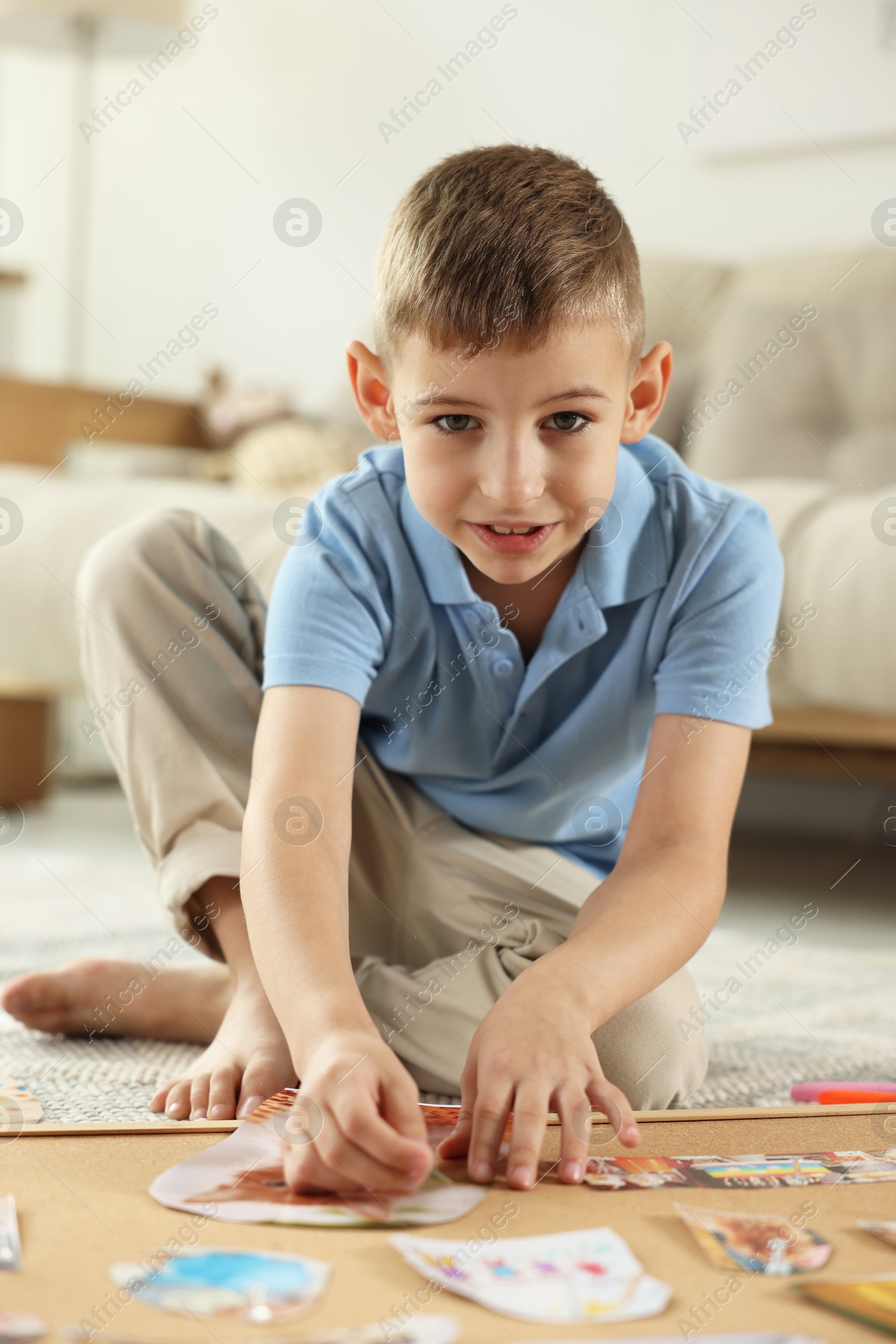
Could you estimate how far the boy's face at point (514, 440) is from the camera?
0.64 m

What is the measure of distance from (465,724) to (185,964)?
13.8 inches

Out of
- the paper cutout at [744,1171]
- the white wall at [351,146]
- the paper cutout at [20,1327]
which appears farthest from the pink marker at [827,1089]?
the white wall at [351,146]

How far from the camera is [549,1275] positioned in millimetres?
430

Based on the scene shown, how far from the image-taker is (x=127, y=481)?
1771 millimetres

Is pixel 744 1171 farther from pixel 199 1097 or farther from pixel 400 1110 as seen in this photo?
pixel 199 1097

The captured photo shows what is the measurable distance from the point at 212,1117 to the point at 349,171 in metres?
2.24

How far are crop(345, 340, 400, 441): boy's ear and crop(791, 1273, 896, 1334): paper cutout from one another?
48 centimetres

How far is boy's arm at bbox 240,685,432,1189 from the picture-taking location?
0.49 meters

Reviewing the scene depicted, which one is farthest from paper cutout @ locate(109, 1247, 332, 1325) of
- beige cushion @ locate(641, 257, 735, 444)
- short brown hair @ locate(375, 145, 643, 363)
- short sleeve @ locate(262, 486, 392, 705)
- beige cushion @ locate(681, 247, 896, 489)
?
beige cushion @ locate(641, 257, 735, 444)

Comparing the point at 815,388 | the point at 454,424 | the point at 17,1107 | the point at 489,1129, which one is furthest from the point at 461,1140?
the point at 815,388

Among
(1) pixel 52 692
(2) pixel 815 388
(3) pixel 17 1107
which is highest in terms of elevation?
(2) pixel 815 388

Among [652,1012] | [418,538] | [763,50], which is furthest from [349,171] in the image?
[652,1012]

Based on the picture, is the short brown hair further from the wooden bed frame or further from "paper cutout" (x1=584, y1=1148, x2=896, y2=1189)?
the wooden bed frame

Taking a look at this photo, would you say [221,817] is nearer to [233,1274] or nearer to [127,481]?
[233,1274]
